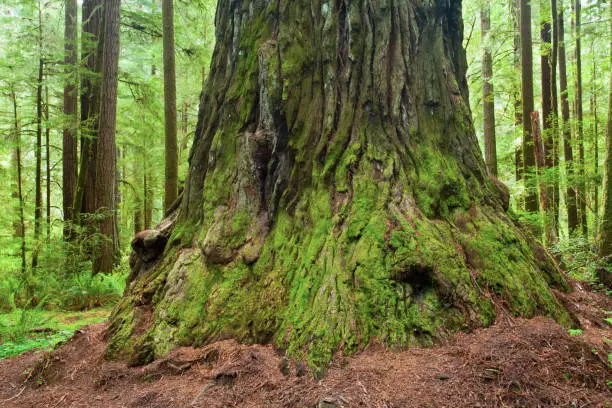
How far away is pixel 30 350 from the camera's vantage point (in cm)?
471

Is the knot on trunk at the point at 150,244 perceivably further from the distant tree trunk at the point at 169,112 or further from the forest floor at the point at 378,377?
the distant tree trunk at the point at 169,112

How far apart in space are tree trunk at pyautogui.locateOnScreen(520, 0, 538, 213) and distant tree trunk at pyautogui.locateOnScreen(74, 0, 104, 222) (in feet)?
36.4

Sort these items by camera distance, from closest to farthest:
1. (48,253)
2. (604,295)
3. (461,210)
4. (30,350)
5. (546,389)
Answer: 1. (546,389)
2. (461,210)
3. (30,350)
4. (604,295)
5. (48,253)

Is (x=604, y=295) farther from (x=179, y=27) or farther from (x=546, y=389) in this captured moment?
(x=179, y=27)

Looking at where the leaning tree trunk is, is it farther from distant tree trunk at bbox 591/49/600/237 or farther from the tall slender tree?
the tall slender tree

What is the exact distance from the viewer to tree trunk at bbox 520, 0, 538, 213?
31.2ft

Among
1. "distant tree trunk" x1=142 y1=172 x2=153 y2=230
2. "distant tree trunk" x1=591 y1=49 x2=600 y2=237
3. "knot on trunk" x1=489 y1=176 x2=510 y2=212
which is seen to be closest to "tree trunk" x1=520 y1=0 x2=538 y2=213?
"distant tree trunk" x1=591 y1=49 x2=600 y2=237

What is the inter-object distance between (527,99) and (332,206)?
845 cm

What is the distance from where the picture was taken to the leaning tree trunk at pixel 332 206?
3127mm

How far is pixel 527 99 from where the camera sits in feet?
31.3

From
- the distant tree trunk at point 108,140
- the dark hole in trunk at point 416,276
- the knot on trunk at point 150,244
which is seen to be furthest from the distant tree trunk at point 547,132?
the distant tree trunk at point 108,140

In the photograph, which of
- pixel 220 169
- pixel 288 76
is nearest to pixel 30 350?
pixel 220 169

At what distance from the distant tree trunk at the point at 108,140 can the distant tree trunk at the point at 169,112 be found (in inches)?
58.9

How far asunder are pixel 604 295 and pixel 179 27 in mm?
11423
